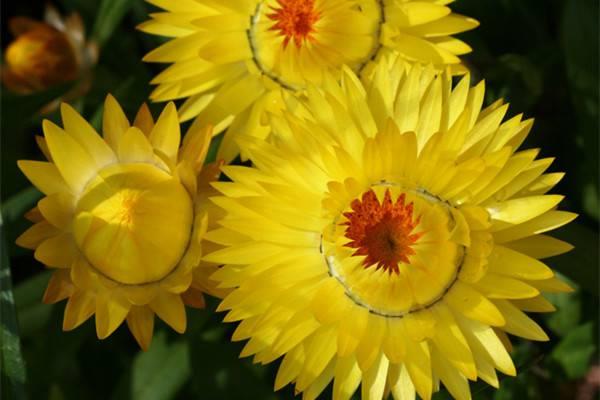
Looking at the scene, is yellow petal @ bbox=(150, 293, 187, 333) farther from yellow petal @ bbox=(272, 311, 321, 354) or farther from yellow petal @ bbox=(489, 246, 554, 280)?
yellow petal @ bbox=(489, 246, 554, 280)

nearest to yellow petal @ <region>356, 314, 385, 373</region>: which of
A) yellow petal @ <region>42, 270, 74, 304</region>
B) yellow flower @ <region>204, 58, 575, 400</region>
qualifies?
yellow flower @ <region>204, 58, 575, 400</region>

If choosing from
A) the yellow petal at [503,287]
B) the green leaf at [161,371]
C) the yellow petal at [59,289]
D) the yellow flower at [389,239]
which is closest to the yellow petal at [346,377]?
the yellow flower at [389,239]

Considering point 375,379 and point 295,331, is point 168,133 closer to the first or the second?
point 295,331

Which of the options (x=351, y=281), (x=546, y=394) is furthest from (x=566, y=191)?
(x=351, y=281)

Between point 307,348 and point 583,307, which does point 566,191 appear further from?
point 307,348

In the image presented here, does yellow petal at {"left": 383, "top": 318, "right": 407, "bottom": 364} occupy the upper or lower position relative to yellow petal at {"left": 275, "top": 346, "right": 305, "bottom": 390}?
upper

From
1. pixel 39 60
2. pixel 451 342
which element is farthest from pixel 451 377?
pixel 39 60

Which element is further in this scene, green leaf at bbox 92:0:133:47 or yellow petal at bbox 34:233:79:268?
green leaf at bbox 92:0:133:47
